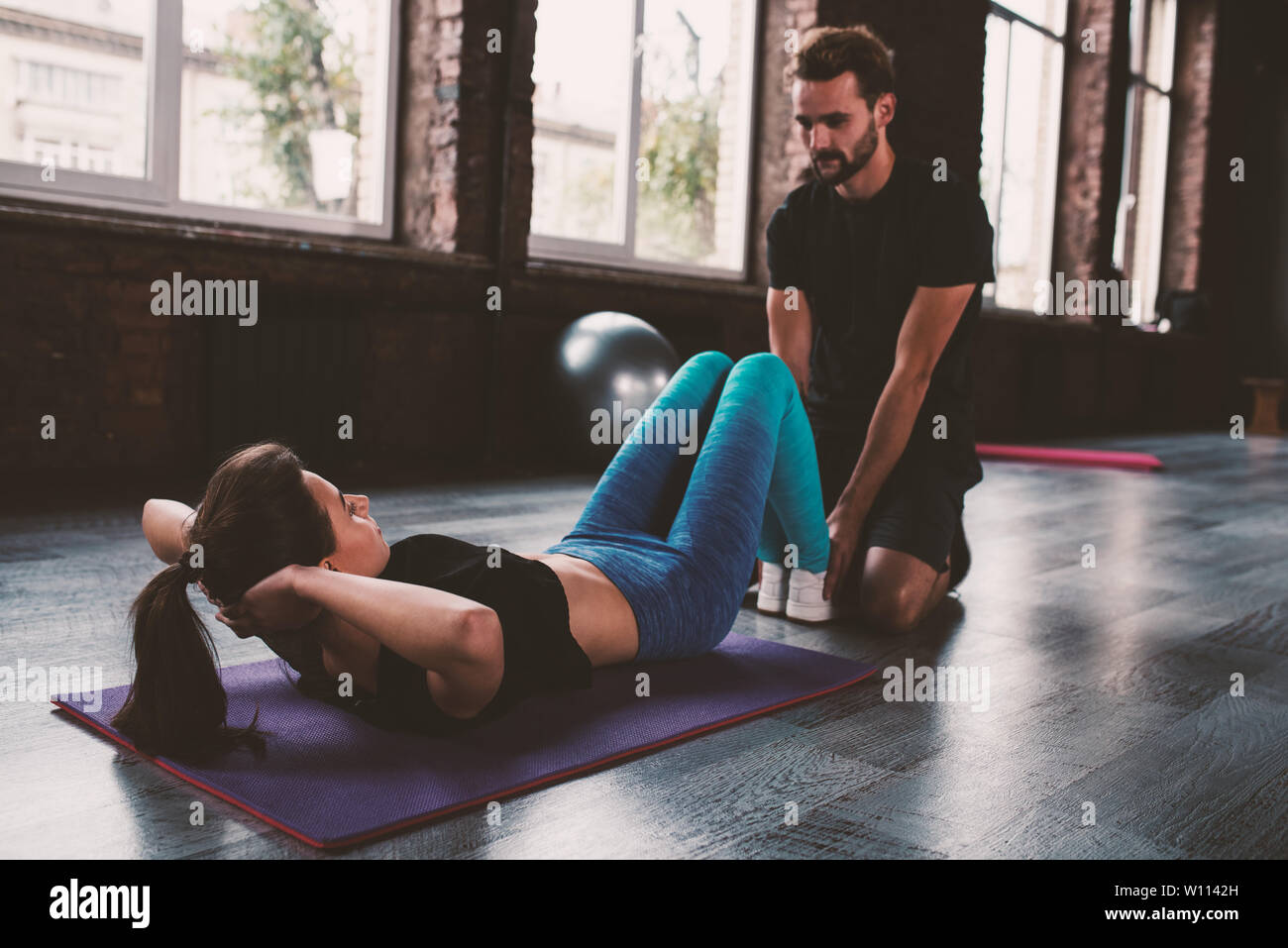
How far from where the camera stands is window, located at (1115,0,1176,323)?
10.1m

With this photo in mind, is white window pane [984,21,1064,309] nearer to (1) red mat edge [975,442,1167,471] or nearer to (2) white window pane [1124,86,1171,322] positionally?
(2) white window pane [1124,86,1171,322]

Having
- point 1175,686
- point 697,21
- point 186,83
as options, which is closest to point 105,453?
point 186,83

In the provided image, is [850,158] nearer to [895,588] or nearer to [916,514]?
[916,514]

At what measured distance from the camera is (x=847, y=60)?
2367 millimetres

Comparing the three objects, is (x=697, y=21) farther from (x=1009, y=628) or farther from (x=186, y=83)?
Answer: (x=1009, y=628)

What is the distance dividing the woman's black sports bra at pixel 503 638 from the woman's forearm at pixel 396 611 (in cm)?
15

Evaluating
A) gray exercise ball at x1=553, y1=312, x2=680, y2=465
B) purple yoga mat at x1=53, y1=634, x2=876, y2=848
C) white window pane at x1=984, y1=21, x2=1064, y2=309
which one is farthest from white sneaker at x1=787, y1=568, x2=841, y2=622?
white window pane at x1=984, y1=21, x2=1064, y2=309

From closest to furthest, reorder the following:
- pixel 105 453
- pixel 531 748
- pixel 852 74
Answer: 1. pixel 531 748
2. pixel 852 74
3. pixel 105 453

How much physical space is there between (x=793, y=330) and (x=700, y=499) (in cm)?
89

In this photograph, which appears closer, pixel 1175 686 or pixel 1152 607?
pixel 1175 686

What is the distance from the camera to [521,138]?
4.88 m

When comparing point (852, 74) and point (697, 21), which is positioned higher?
point (697, 21)

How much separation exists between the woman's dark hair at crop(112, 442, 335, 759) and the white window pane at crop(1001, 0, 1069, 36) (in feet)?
27.4
